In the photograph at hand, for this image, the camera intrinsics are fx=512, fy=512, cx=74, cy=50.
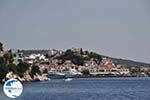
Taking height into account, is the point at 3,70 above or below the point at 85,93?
above

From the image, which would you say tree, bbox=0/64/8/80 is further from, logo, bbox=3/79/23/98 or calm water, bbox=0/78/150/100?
logo, bbox=3/79/23/98

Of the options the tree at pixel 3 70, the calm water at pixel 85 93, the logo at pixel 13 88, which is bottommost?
the calm water at pixel 85 93

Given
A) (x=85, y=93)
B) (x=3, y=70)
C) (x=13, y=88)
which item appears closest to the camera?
(x=13, y=88)

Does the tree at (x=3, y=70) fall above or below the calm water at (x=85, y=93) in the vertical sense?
above

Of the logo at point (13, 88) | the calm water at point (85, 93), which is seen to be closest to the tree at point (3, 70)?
the calm water at point (85, 93)

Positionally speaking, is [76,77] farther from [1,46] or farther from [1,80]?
[1,80]

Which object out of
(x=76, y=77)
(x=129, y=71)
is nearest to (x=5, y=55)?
(x=76, y=77)

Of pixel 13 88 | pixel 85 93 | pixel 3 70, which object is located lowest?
pixel 85 93

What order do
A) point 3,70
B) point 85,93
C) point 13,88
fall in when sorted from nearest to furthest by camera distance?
point 13,88 → point 85,93 → point 3,70

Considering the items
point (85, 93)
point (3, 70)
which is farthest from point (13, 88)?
point (3, 70)

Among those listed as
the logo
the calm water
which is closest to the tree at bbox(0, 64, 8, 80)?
the calm water

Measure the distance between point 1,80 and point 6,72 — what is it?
172 centimetres

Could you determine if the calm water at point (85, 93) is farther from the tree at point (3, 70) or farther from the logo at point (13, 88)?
the tree at point (3, 70)

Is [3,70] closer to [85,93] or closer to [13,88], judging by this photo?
[85,93]
